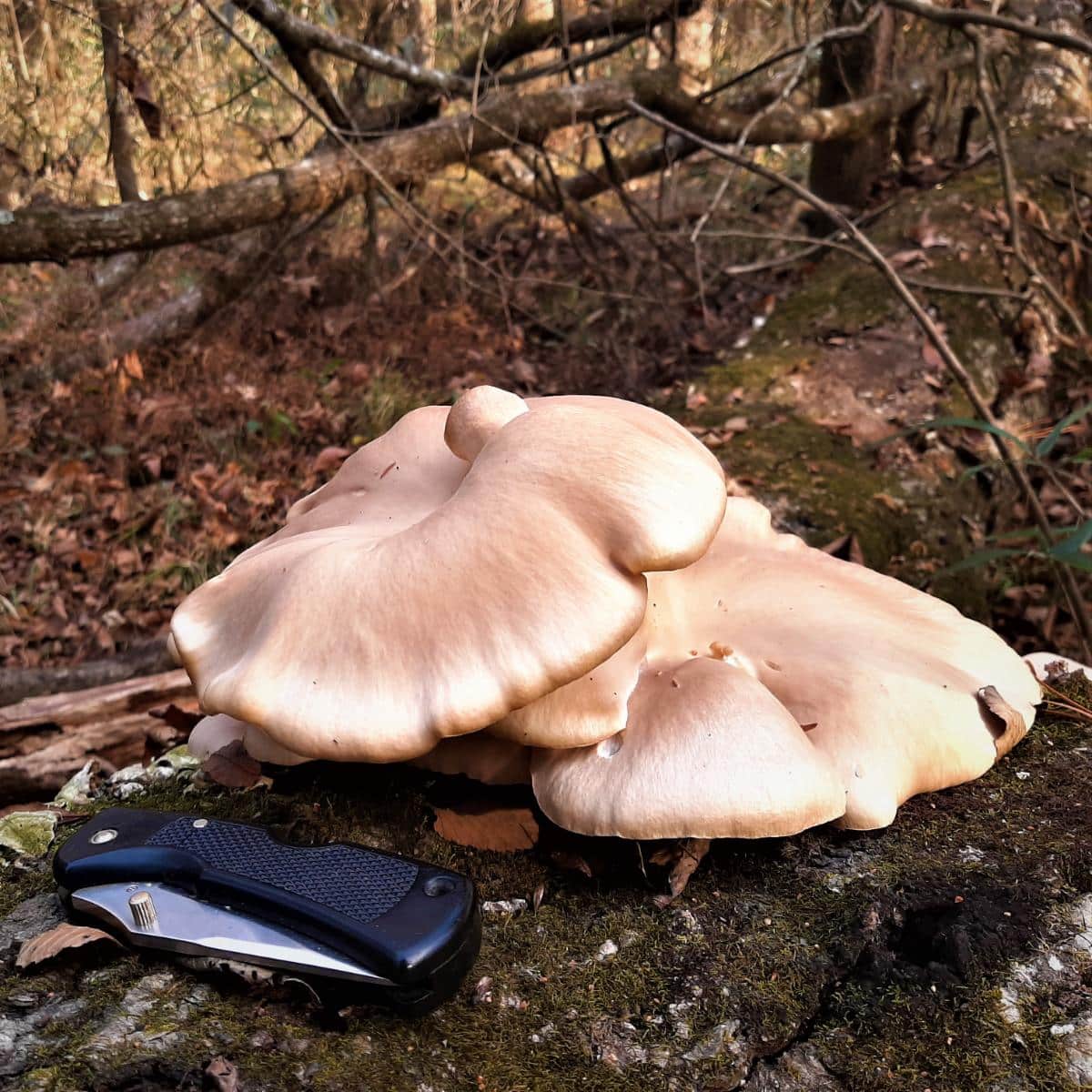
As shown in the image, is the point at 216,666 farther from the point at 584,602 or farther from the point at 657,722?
the point at 657,722

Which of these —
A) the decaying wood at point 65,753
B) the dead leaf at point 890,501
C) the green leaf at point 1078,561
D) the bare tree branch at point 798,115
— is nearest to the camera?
the green leaf at point 1078,561

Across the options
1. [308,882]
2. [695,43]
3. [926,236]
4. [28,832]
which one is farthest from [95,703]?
[695,43]

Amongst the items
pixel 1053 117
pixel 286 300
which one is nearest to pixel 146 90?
pixel 286 300

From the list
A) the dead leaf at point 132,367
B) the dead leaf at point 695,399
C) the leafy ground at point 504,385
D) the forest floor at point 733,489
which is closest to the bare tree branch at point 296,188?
the leafy ground at point 504,385

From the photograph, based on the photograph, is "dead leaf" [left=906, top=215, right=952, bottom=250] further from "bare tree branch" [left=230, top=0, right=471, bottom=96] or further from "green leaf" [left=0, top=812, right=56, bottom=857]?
"green leaf" [left=0, top=812, right=56, bottom=857]

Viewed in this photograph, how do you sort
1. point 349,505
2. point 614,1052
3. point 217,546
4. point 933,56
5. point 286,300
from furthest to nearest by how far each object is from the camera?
1. point 933,56
2. point 286,300
3. point 217,546
4. point 349,505
5. point 614,1052

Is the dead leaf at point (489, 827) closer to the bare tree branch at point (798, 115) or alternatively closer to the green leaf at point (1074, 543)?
the green leaf at point (1074, 543)
